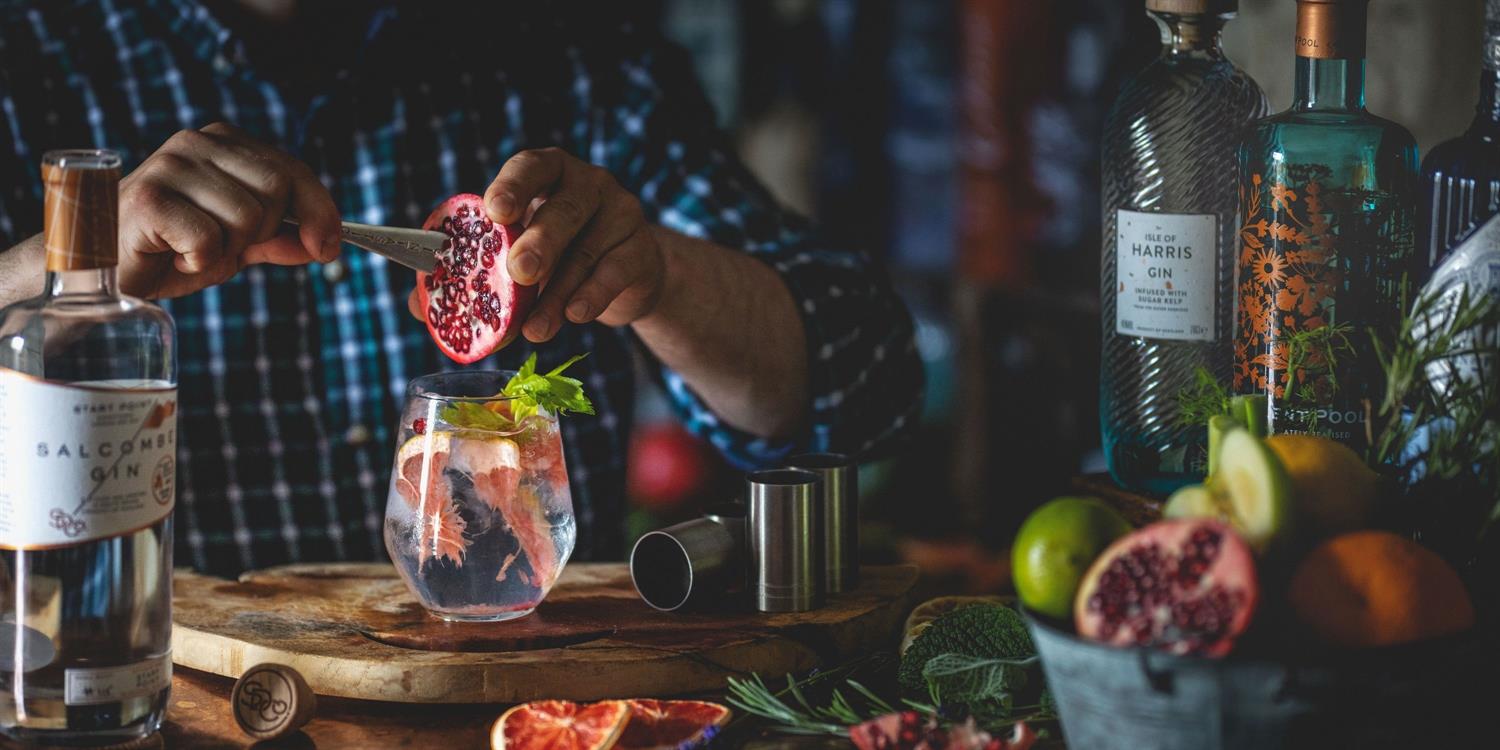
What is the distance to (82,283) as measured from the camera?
3.89 feet

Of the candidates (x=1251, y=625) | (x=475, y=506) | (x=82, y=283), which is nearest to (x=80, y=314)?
(x=82, y=283)

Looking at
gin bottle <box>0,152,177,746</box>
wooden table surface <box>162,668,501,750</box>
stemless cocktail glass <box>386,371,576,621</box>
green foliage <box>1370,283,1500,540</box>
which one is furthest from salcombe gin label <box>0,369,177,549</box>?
green foliage <box>1370,283,1500,540</box>

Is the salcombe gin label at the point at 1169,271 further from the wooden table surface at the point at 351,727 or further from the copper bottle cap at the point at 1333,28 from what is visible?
the wooden table surface at the point at 351,727

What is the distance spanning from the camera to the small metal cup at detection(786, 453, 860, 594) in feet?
5.15

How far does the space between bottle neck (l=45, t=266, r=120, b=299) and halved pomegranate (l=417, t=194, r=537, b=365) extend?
463mm

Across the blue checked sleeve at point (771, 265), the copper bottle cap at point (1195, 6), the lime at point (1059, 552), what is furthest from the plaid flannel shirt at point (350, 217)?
the lime at point (1059, 552)

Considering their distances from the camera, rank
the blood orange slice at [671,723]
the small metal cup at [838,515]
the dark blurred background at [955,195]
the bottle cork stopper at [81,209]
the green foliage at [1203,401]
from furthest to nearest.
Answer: the dark blurred background at [955,195], the small metal cup at [838,515], the green foliage at [1203,401], the blood orange slice at [671,723], the bottle cork stopper at [81,209]

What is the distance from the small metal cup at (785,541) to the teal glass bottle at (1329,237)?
48cm

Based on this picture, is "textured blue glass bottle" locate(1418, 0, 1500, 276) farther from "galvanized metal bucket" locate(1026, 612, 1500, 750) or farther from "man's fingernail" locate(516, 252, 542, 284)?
"man's fingernail" locate(516, 252, 542, 284)

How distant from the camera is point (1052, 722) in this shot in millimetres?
1255

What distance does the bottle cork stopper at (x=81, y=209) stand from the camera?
1.12 m

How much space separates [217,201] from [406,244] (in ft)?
0.71

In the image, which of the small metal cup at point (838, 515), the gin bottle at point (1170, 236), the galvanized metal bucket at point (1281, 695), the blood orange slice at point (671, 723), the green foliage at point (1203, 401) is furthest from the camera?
the small metal cup at point (838, 515)

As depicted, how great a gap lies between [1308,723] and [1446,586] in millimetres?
151
